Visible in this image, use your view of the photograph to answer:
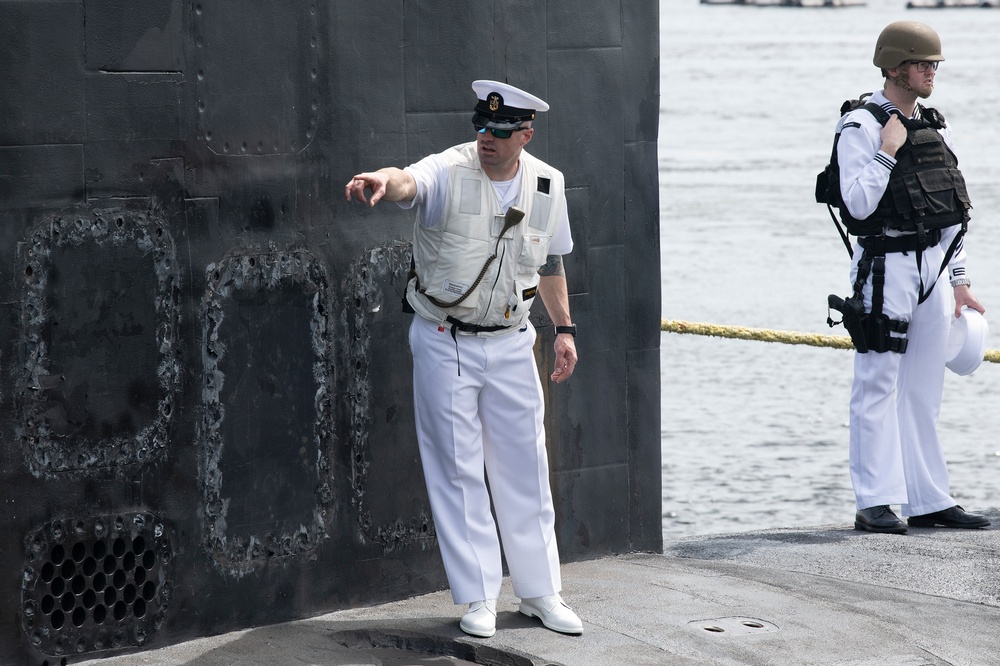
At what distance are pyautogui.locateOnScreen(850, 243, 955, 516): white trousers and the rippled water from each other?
4.79ft

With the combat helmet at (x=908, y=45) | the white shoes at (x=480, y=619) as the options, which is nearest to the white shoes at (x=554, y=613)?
the white shoes at (x=480, y=619)

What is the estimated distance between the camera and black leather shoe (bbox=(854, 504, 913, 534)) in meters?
6.86

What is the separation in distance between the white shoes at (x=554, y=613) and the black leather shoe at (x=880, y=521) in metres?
Answer: 2.13

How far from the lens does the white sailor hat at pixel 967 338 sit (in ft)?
22.9

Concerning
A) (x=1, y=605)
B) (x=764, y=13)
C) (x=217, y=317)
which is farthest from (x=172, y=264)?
(x=764, y=13)

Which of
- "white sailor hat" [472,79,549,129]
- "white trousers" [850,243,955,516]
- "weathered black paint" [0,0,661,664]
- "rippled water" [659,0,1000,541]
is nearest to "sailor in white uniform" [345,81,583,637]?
"white sailor hat" [472,79,549,129]

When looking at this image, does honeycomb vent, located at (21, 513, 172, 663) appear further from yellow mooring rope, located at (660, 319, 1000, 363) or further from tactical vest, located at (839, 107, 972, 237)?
yellow mooring rope, located at (660, 319, 1000, 363)

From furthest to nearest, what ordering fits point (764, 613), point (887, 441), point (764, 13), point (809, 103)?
point (764, 13)
point (809, 103)
point (887, 441)
point (764, 613)

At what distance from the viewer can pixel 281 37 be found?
16.6 ft

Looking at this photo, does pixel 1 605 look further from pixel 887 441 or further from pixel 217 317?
pixel 887 441

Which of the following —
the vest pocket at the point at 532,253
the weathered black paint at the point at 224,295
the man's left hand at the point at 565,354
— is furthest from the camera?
the man's left hand at the point at 565,354

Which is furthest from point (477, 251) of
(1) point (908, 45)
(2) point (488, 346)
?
(1) point (908, 45)

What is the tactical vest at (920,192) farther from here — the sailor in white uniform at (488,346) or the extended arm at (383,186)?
the extended arm at (383,186)

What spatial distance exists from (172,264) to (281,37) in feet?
2.66
